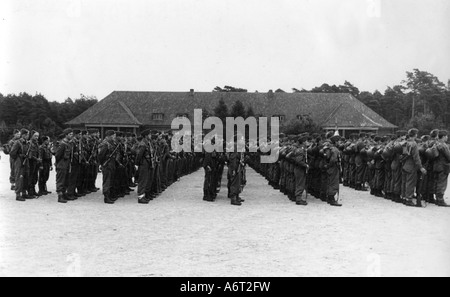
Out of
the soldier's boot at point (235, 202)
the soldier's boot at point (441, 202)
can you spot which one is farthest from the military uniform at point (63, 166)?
the soldier's boot at point (441, 202)

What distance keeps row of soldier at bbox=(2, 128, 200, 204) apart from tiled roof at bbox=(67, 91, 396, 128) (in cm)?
3782

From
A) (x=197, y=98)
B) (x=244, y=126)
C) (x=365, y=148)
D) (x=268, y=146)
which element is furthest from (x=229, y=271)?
(x=197, y=98)

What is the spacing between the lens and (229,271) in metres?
6.12

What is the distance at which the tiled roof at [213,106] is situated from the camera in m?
51.9

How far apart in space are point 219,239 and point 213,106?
156 feet

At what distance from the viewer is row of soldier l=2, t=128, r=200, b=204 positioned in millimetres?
12734

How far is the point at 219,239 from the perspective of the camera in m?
8.09

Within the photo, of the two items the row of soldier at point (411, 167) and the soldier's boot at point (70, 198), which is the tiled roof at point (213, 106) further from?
the soldier's boot at point (70, 198)

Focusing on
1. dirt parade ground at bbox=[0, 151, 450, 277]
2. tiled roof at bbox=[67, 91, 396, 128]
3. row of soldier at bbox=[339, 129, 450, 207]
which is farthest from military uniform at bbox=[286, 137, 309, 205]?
tiled roof at bbox=[67, 91, 396, 128]

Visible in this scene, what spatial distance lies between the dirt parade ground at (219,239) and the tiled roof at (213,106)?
1576 inches

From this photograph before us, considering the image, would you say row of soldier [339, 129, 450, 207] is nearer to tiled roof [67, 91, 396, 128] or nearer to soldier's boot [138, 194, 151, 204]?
soldier's boot [138, 194, 151, 204]

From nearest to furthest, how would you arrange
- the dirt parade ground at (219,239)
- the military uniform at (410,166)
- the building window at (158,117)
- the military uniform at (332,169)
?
the dirt parade ground at (219,239) → the military uniform at (410,166) → the military uniform at (332,169) → the building window at (158,117)

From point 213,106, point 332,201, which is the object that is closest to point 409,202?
point 332,201
